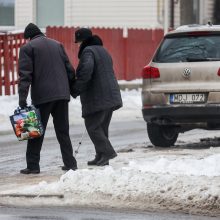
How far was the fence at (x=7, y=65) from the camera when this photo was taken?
23094mm

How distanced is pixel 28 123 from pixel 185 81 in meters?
3.12

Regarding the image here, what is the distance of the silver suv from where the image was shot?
13508 millimetres

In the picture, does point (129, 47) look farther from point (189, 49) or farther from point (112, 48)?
point (189, 49)

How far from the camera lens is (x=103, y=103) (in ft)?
38.2

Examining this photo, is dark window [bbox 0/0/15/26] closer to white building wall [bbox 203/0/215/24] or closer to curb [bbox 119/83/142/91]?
white building wall [bbox 203/0/215/24]

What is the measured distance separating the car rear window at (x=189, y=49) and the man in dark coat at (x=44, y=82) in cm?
266

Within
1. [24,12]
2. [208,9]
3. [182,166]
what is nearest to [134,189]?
[182,166]

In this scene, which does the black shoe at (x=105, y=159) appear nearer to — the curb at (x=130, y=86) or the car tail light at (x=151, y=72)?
the car tail light at (x=151, y=72)

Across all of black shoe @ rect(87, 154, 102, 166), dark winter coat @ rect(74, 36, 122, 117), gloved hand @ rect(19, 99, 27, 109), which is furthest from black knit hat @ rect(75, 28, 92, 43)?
black shoe @ rect(87, 154, 102, 166)

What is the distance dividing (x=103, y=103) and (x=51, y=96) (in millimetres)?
670

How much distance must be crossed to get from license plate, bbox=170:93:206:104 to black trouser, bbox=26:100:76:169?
2.52 metres

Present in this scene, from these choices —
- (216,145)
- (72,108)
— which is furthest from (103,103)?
(72,108)

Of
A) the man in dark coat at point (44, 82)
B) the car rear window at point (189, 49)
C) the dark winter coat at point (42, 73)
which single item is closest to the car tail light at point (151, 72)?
the car rear window at point (189, 49)

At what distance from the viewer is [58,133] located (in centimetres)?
1156
